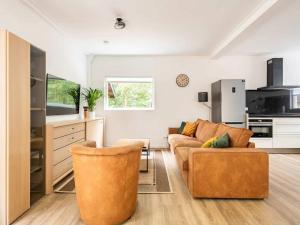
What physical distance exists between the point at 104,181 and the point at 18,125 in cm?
109

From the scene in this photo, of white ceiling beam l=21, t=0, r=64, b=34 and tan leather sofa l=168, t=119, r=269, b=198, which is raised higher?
white ceiling beam l=21, t=0, r=64, b=34

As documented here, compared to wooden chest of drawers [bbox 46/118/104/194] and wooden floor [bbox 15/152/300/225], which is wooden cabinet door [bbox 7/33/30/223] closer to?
wooden floor [bbox 15/152/300/225]

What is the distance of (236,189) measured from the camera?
260 centimetres

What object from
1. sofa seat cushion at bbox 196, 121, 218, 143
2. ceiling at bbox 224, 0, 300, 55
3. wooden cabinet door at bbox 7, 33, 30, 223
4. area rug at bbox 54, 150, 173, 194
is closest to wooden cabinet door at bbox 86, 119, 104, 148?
area rug at bbox 54, 150, 173, 194

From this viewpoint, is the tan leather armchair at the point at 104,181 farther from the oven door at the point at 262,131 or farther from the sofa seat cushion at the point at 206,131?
the oven door at the point at 262,131

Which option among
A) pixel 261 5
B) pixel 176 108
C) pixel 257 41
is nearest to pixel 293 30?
pixel 257 41

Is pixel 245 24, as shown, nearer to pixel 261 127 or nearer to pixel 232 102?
pixel 232 102

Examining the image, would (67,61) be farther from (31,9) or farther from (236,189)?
(236,189)

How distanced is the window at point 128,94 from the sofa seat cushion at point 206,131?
1.89 meters

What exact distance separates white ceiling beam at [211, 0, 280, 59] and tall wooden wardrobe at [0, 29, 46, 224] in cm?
303

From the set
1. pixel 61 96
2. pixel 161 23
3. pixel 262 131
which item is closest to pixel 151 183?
pixel 61 96

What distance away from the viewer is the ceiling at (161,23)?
3.05 m

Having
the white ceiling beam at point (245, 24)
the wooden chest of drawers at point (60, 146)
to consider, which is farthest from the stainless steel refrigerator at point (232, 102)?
the wooden chest of drawers at point (60, 146)

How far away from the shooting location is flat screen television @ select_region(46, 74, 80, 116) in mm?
3625
